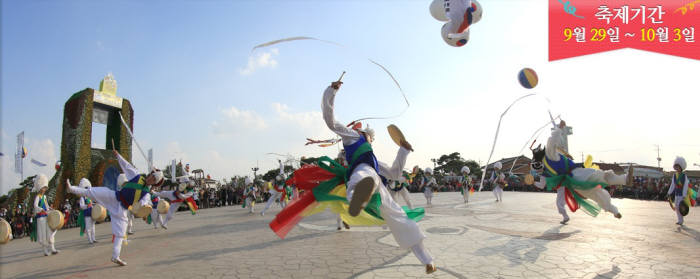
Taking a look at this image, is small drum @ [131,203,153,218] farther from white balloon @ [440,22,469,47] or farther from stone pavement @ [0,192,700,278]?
white balloon @ [440,22,469,47]

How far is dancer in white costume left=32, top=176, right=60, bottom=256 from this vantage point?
794 cm

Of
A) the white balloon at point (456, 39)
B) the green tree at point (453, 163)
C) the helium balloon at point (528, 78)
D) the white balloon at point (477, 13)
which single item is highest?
the white balloon at point (477, 13)

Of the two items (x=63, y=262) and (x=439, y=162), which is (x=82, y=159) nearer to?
(x=63, y=262)

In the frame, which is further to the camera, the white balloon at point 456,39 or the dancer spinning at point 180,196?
the dancer spinning at point 180,196

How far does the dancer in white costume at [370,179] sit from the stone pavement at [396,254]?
3.38ft

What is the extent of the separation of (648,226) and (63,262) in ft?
44.4

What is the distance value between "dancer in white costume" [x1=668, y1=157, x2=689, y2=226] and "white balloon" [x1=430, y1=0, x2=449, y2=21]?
25.9ft

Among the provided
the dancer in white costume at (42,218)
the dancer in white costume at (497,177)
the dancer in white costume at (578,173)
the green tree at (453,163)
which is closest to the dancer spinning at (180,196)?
the dancer in white costume at (42,218)

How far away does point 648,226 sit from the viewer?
28.5 ft

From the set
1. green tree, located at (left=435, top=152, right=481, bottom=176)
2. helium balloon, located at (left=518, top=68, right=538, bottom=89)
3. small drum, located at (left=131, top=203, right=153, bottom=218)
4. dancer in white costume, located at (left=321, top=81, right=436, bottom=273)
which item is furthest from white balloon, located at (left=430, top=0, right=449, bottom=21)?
green tree, located at (left=435, top=152, right=481, bottom=176)

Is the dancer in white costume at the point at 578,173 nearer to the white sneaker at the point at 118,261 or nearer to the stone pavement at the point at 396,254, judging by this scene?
the stone pavement at the point at 396,254

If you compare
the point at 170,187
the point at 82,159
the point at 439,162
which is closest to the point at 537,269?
the point at 170,187

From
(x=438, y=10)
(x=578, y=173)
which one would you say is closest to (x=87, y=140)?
(x=438, y=10)

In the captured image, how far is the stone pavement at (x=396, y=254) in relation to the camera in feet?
16.3
